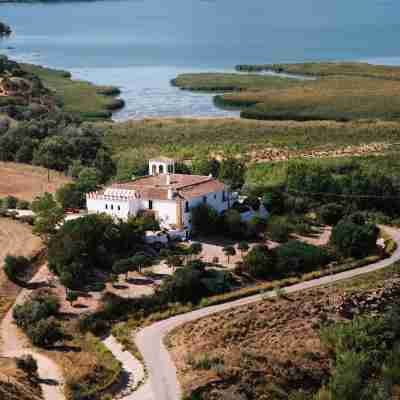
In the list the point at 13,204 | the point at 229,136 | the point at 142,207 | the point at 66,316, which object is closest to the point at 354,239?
the point at 142,207

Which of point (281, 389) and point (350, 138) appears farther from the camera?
point (350, 138)

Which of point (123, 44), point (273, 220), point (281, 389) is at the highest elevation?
point (123, 44)

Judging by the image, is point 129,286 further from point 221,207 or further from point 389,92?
point 389,92

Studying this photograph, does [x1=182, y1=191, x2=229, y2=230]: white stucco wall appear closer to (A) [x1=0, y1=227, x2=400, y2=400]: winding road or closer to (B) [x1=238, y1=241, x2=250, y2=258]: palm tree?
(B) [x1=238, y1=241, x2=250, y2=258]: palm tree

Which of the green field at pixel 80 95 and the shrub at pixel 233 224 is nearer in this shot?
the shrub at pixel 233 224

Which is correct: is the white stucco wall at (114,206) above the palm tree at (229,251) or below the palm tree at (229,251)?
above

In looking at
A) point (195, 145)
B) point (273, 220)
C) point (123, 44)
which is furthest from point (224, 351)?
point (123, 44)

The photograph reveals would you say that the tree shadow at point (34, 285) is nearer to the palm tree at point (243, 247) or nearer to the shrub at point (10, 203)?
the palm tree at point (243, 247)

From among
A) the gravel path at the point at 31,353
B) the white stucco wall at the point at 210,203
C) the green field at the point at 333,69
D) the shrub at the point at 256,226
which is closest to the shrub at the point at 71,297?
the gravel path at the point at 31,353
